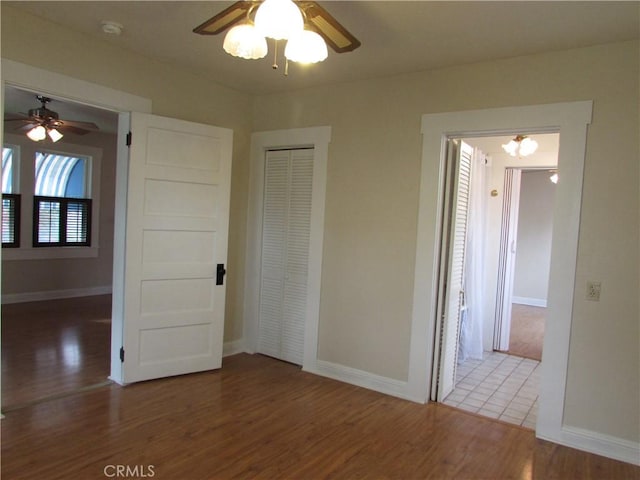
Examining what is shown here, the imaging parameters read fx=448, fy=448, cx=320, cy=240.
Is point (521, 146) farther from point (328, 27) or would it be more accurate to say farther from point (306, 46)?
point (306, 46)

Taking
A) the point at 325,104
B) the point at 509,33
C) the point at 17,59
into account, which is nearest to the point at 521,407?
the point at 509,33

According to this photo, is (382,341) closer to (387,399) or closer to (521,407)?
(387,399)

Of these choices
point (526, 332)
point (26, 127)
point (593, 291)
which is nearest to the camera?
point (593, 291)

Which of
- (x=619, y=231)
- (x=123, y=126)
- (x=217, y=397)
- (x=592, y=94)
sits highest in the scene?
(x=592, y=94)

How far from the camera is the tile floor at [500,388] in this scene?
3.38 m

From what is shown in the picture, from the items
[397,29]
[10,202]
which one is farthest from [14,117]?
[397,29]

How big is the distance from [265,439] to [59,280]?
535 centimetres

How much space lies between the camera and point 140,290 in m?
3.45

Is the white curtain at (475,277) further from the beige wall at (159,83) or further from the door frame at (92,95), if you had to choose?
the door frame at (92,95)

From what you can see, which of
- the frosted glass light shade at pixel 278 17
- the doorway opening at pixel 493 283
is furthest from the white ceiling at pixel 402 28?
the doorway opening at pixel 493 283

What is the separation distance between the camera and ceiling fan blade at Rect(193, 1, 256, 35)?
6.15 ft

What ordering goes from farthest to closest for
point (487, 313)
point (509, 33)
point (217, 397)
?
point (487, 313), point (217, 397), point (509, 33)

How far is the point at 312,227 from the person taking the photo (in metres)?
3.96

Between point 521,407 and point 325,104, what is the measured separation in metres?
2.93
